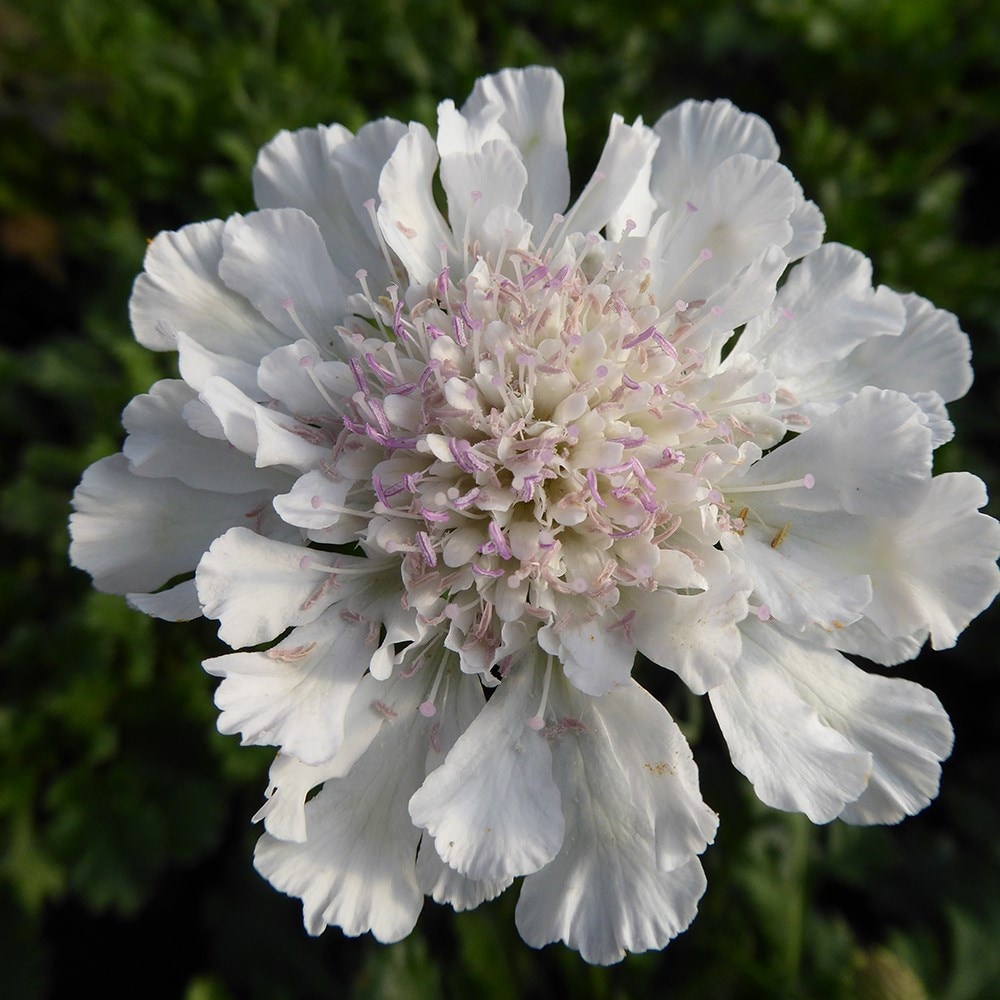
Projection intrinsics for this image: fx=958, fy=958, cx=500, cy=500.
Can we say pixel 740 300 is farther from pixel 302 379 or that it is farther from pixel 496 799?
pixel 496 799

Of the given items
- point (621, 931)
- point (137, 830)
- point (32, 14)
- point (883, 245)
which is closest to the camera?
point (621, 931)

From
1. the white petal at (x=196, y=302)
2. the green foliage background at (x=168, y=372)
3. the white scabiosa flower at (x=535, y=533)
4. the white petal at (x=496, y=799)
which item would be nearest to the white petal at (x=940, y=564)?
the white scabiosa flower at (x=535, y=533)

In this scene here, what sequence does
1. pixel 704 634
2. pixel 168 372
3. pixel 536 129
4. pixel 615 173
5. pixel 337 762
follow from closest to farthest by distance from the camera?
pixel 704 634 → pixel 337 762 → pixel 615 173 → pixel 536 129 → pixel 168 372

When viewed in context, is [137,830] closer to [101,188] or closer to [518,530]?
[518,530]

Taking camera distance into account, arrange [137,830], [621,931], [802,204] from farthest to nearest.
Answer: [137,830]
[802,204]
[621,931]

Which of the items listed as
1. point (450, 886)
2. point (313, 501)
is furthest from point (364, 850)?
point (313, 501)

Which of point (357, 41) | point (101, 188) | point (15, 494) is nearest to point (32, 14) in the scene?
point (101, 188)

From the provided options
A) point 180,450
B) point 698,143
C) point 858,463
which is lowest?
point 180,450
